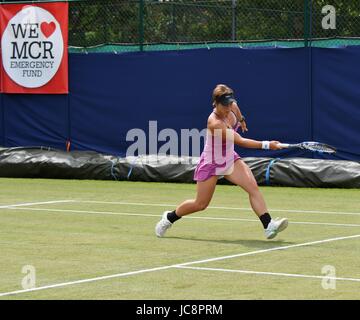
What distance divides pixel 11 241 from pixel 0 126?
1296 cm

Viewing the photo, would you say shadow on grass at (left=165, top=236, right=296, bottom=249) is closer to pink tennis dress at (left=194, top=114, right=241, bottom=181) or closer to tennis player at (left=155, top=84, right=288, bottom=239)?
tennis player at (left=155, top=84, right=288, bottom=239)

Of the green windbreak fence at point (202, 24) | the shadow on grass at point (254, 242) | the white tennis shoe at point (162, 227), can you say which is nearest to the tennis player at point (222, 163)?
the white tennis shoe at point (162, 227)

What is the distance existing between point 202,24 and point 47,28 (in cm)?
369

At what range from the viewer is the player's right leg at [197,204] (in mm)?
12227

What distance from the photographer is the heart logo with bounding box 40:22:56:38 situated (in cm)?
2359

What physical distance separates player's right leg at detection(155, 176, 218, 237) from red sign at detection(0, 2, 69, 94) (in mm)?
11624

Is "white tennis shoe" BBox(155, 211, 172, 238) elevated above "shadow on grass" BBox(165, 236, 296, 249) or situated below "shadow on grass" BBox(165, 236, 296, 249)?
above

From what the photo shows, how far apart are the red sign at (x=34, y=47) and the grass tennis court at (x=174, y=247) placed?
19.4ft

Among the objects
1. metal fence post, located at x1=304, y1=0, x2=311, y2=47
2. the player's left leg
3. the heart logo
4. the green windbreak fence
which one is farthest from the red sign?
the player's left leg

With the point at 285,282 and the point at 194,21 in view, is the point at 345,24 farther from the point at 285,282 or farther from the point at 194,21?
the point at 285,282

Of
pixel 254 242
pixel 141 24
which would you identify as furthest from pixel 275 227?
pixel 141 24

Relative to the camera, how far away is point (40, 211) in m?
15.3

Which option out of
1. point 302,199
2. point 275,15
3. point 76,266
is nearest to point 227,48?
point 275,15

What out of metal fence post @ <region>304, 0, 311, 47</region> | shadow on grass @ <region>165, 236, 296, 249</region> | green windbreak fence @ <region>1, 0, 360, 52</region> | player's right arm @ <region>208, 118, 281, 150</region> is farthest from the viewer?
green windbreak fence @ <region>1, 0, 360, 52</region>
